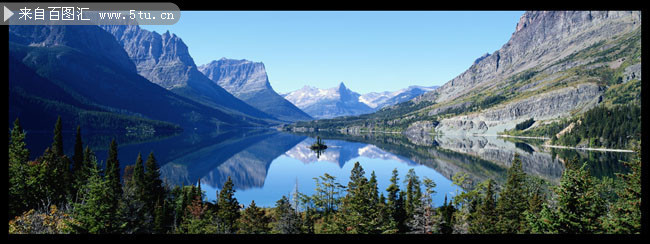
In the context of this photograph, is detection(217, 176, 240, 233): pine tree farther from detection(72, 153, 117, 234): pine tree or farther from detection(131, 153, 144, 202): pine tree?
detection(72, 153, 117, 234): pine tree

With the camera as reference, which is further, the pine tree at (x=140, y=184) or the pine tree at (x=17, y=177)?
the pine tree at (x=140, y=184)

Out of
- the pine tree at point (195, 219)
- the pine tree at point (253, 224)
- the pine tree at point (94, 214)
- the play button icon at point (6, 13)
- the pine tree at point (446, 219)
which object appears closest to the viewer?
the play button icon at point (6, 13)

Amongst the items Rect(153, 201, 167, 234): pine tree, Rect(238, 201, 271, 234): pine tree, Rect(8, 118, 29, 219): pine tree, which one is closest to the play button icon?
Rect(8, 118, 29, 219): pine tree

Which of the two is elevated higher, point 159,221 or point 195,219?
point 195,219

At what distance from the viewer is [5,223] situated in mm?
5266

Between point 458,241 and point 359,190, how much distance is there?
23.9 meters

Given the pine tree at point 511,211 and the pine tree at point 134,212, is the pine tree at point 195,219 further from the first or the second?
the pine tree at point 511,211

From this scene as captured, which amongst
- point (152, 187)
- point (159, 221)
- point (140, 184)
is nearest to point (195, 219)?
point (159, 221)

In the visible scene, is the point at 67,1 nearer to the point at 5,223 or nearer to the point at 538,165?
the point at 5,223

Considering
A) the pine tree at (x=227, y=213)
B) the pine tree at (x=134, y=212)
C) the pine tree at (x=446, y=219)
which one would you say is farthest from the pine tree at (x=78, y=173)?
the pine tree at (x=446, y=219)

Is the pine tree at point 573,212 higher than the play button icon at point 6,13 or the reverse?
the reverse

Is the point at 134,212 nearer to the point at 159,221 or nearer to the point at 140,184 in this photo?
the point at 159,221

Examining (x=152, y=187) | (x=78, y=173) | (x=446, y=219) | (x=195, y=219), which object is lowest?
(x=446, y=219)
